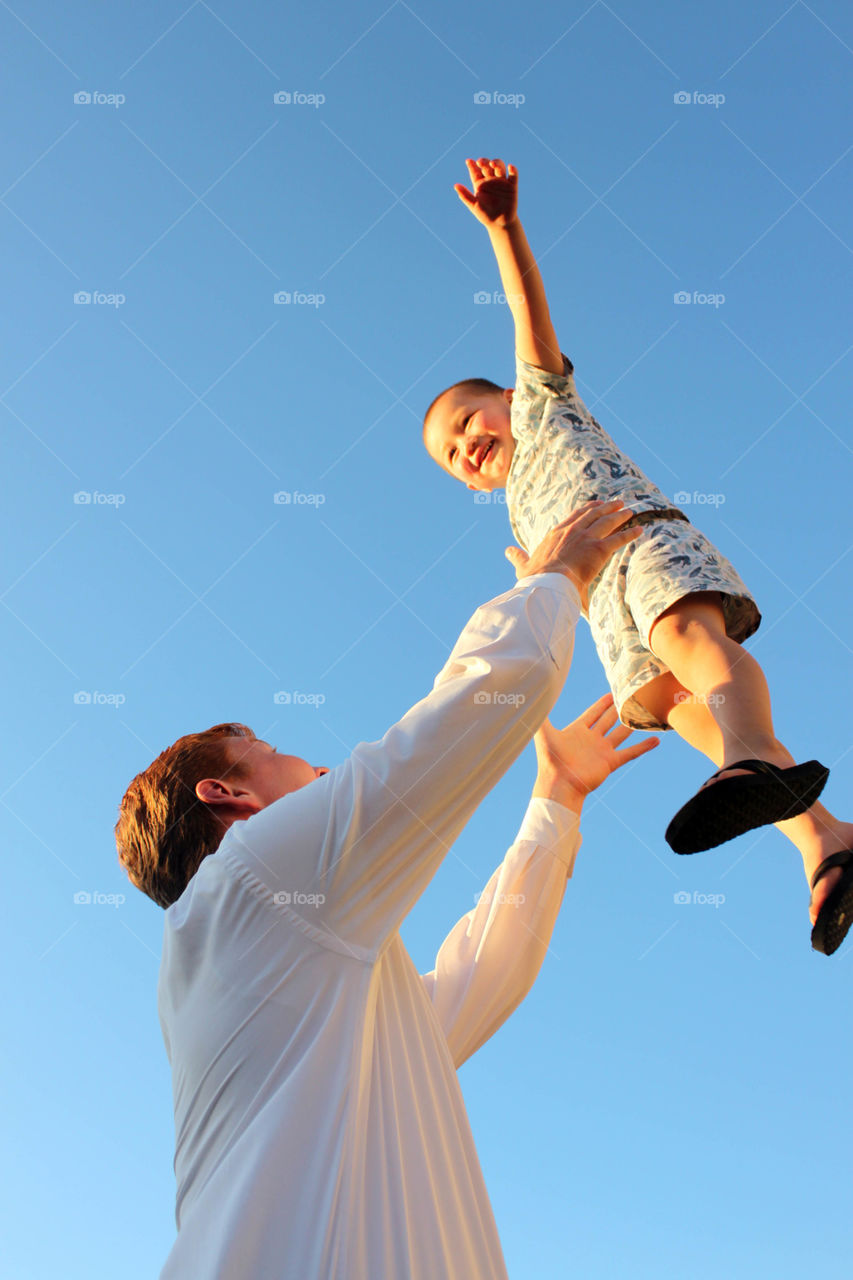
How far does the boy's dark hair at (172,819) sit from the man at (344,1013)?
0.35 m

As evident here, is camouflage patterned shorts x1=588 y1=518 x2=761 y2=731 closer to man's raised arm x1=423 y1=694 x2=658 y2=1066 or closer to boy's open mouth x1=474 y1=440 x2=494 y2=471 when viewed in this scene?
man's raised arm x1=423 y1=694 x2=658 y2=1066

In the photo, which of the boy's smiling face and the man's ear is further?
the boy's smiling face

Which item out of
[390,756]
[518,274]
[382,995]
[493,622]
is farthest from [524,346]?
[382,995]

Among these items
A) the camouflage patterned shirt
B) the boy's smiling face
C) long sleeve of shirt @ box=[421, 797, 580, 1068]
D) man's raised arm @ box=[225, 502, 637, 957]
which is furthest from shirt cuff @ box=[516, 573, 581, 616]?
the boy's smiling face

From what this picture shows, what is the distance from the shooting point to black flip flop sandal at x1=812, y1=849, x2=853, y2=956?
2469 millimetres

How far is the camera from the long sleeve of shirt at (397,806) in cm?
192

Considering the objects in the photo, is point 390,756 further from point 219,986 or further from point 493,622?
point 219,986

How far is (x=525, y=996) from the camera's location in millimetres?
2727

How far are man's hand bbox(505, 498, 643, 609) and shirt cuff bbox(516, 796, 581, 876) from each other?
0.79m

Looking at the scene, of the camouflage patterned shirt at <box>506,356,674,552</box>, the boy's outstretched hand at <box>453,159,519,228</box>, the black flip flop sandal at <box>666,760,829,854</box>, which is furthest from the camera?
the camouflage patterned shirt at <box>506,356,674,552</box>

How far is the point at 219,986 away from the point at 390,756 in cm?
A: 51

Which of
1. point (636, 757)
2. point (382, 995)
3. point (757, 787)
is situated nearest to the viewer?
point (382, 995)

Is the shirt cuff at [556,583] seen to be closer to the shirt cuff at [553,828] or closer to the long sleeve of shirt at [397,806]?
the long sleeve of shirt at [397,806]

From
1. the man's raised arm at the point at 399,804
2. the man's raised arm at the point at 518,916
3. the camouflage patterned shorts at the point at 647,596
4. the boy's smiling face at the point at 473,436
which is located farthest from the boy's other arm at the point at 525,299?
the man's raised arm at the point at 399,804
